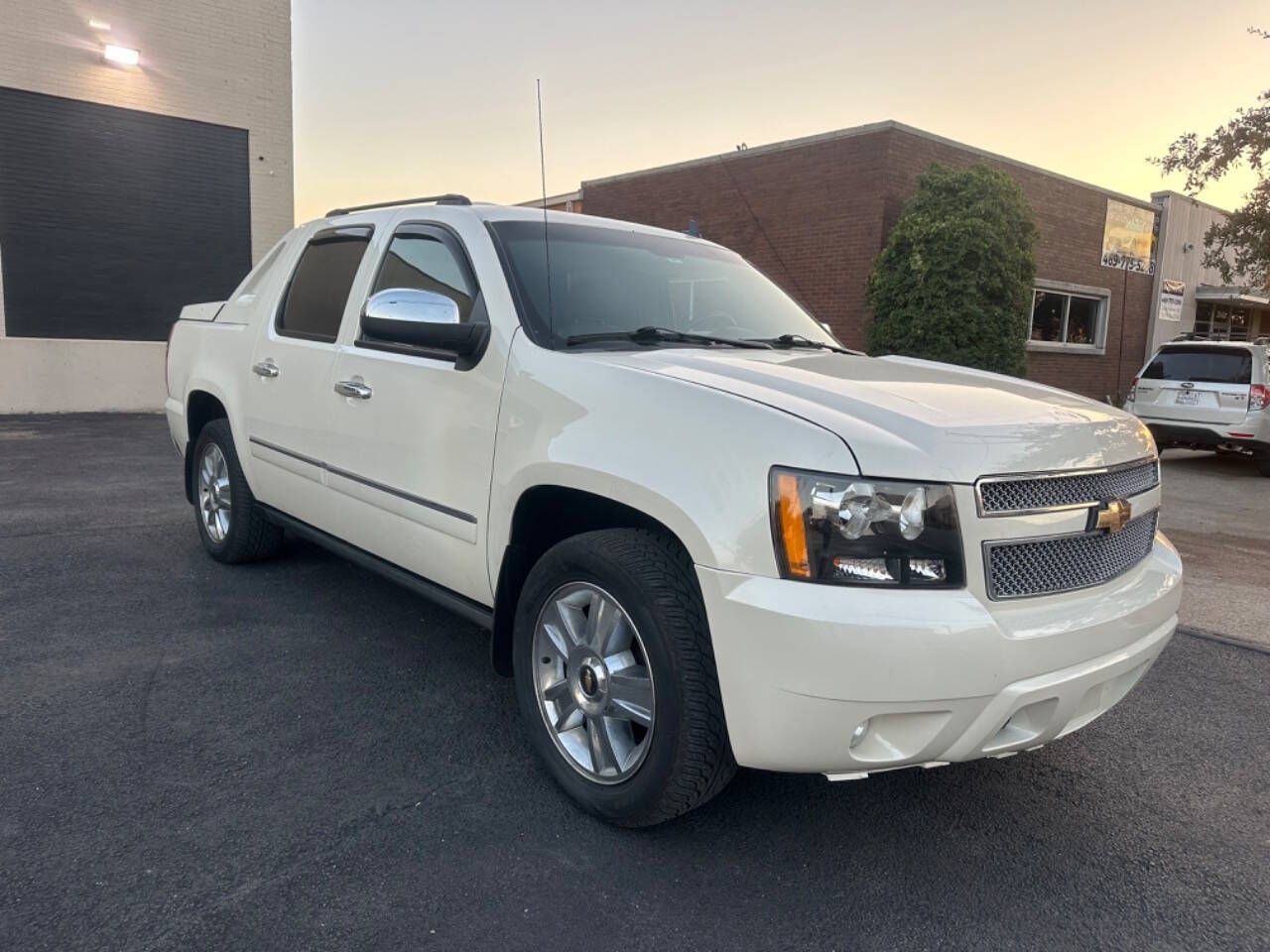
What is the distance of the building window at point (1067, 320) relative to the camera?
17112 mm

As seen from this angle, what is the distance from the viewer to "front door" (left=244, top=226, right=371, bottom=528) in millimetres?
3934

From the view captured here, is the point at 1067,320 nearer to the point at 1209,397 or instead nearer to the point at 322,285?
the point at 1209,397

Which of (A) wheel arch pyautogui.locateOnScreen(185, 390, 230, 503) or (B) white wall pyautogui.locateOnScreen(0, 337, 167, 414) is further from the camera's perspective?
(B) white wall pyautogui.locateOnScreen(0, 337, 167, 414)

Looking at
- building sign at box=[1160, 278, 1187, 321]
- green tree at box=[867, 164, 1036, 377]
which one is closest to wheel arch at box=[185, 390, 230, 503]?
green tree at box=[867, 164, 1036, 377]

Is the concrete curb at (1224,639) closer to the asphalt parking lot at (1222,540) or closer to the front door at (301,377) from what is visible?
the asphalt parking lot at (1222,540)

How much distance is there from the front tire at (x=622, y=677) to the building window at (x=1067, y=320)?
16.0 meters

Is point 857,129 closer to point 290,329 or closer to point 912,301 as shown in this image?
point 912,301

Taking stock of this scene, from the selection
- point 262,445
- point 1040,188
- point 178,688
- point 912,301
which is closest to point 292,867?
A: point 178,688

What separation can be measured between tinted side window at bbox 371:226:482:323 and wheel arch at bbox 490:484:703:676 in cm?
75

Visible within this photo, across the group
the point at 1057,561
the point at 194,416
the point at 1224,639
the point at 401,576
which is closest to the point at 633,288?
the point at 401,576

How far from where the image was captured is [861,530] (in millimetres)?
2152

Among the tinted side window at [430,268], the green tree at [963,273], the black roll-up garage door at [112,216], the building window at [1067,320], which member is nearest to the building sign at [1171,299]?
the building window at [1067,320]

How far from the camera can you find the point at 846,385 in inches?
105

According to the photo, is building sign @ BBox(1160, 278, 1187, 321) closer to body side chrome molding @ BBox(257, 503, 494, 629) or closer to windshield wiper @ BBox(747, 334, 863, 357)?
windshield wiper @ BBox(747, 334, 863, 357)
